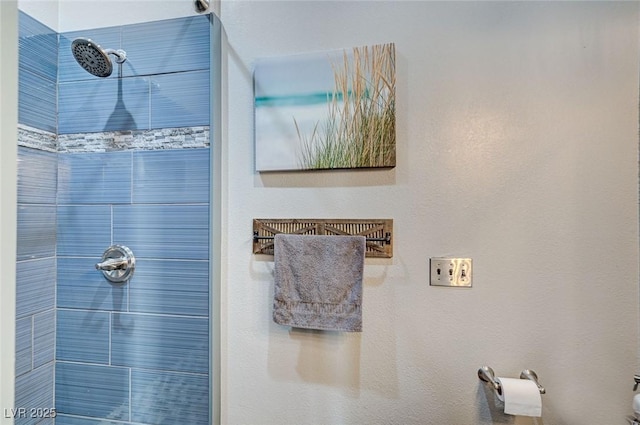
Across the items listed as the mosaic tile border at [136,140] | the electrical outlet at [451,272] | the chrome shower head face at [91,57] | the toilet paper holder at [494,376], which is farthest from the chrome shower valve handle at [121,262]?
the toilet paper holder at [494,376]

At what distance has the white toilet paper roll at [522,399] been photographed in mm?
968

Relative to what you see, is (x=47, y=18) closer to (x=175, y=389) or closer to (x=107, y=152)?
(x=107, y=152)

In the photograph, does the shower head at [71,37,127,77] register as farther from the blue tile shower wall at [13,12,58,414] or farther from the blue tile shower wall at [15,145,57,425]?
the blue tile shower wall at [15,145,57,425]

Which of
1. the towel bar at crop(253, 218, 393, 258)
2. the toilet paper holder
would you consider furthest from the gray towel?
the toilet paper holder

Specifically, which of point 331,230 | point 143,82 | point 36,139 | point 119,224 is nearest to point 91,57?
point 143,82

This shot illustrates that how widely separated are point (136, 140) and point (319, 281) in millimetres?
940

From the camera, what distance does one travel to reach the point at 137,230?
124 cm

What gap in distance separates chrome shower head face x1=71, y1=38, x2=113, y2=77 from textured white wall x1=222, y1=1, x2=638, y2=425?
1.84 feet

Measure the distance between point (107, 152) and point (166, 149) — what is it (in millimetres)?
268

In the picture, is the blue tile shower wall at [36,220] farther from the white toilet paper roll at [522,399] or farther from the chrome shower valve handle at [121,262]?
the white toilet paper roll at [522,399]

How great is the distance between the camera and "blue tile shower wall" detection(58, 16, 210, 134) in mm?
1211

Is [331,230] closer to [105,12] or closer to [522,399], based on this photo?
[522,399]

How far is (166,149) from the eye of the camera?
1.23 metres

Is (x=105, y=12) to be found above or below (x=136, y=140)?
above
